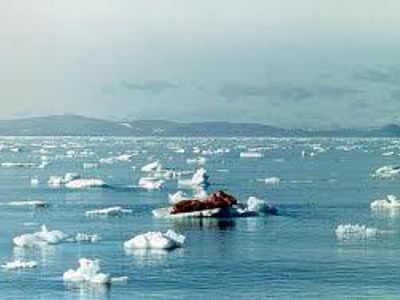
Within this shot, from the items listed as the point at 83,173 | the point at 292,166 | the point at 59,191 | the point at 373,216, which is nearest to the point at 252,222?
the point at 373,216

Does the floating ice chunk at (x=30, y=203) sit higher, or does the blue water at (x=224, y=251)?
the floating ice chunk at (x=30, y=203)

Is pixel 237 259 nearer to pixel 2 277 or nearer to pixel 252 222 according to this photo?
pixel 2 277

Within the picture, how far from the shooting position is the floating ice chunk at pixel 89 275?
31062mm

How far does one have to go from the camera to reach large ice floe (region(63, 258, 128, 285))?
3108cm

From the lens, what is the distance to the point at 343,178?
8000 cm

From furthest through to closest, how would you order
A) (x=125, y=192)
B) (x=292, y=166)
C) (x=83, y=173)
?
(x=292, y=166) < (x=83, y=173) < (x=125, y=192)

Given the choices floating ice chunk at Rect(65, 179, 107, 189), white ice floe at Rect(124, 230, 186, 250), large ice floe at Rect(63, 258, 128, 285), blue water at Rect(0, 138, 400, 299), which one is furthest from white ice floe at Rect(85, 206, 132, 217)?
large ice floe at Rect(63, 258, 128, 285)

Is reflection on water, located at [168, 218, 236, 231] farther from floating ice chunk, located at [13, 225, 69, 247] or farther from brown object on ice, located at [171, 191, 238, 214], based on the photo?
floating ice chunk, located at [13, 225, 69, 247]

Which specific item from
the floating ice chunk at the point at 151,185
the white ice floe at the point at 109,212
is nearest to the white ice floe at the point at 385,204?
the white ice floe at the point at 109,212

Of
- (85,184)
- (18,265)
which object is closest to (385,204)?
(85,184)

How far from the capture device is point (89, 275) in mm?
31312

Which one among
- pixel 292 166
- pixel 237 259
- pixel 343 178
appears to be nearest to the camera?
pixel 237 259

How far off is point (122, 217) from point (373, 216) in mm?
Result: 10663

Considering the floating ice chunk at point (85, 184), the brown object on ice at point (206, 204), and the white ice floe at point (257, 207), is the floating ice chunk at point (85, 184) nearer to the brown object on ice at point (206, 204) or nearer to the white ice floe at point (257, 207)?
the white ice floe at point (257, 207)
